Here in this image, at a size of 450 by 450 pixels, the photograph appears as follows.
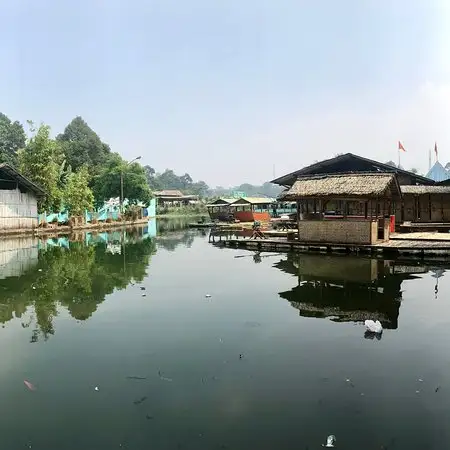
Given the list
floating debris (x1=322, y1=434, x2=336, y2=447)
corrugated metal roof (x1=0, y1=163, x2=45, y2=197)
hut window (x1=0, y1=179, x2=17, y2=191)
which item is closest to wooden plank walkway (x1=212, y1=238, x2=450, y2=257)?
floating debris (x1=322, y1=434, x2=336, y2=447)

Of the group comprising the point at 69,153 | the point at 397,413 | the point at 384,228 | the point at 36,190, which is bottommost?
the point at 397,413

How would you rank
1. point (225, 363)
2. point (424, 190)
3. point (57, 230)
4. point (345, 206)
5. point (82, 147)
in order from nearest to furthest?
1. point (225, 363)
2. point (345, 206)
3. point (424, 190)
4. point (57, 230)
5. point (82, 147)

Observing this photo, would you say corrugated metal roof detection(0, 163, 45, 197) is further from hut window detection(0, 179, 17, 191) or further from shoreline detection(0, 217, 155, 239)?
shoreline detection(0, 217, 155, 239)

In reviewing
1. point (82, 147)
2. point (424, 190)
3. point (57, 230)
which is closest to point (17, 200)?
point (57, 230)

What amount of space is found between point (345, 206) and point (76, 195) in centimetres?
3093

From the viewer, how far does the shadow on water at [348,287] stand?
11.5 metres

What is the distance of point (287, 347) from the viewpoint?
888 centimetres

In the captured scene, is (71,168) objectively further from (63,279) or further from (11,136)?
(63,279)

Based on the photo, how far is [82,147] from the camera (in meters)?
80.6

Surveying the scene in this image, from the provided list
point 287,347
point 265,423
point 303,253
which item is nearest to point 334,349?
point 287,347

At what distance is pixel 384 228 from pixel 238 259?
27.0 ft

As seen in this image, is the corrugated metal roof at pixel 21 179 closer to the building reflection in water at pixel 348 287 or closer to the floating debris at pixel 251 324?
the building reflection in water at pixel 348 287

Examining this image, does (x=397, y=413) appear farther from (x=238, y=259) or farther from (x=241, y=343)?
(x=238, y=259)

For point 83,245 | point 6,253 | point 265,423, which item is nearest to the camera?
point 265,423
